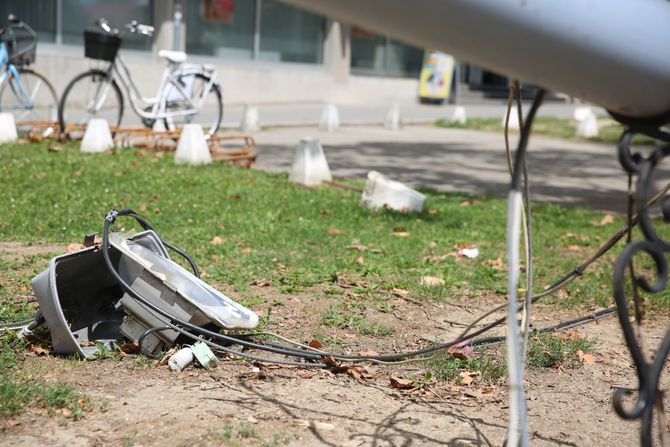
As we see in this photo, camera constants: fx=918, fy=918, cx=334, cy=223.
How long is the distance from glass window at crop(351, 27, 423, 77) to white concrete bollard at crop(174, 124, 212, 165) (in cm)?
1684

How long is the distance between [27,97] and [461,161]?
6365 mm

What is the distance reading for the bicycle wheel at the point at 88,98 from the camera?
11578 mm

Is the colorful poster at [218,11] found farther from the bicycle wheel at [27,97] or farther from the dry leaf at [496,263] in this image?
the dry leaf at [496,263]

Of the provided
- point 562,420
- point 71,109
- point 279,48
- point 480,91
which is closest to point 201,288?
point 562,420

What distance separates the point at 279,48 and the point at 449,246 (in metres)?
18.1

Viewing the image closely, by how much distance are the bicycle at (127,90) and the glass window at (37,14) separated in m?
5.72

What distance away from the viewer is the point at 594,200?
34.5 feet

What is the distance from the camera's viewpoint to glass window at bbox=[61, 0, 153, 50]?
1895 cm

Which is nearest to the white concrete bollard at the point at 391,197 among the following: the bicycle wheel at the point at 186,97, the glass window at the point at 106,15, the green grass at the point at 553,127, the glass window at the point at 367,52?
the bicycle wheel at the point at 186,97

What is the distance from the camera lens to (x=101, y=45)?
1170 centimetres

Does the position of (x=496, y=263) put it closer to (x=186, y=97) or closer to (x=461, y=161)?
(x=186, y=97)

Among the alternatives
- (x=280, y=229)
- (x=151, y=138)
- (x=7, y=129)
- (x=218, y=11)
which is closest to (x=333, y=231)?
(x=280, y=229)

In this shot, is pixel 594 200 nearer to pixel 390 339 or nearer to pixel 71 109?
pixel 390 339

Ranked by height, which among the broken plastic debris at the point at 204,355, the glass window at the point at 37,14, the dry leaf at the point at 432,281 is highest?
the glass window at the point at 37,14
